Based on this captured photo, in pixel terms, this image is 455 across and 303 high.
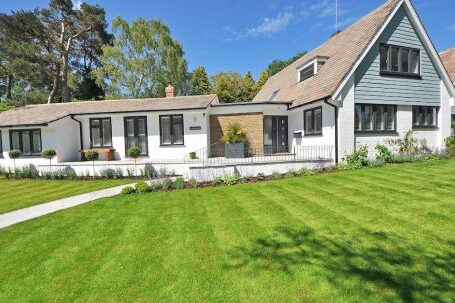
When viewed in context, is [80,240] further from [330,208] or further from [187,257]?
[330,208]

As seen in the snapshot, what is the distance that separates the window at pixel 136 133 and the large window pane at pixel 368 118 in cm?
1325

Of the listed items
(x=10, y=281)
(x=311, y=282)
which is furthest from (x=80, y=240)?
(x=311, y=282)

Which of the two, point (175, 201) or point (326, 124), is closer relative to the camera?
point (175, 201)

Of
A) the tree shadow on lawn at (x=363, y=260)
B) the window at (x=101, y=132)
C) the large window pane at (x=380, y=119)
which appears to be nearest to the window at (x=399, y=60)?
the large window pane at (x=380, y=119)

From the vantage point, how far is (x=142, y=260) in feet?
16.5

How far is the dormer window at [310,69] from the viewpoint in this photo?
17.2 metres

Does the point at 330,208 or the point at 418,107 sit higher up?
the point at 418,107

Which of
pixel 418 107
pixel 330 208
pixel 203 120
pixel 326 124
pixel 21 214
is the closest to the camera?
pixel 330 208

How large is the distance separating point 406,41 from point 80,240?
58.0 feet

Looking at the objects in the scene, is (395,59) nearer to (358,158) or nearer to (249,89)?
(358,158)

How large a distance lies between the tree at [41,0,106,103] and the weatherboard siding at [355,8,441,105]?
113 feet

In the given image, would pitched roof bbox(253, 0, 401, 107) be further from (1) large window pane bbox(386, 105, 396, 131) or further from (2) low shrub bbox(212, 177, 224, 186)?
(2) low shrub bbox(212, 177, 224, 186)

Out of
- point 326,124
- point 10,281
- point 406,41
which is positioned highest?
→ point 406,41

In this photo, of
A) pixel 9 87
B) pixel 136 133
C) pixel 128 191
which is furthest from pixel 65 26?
pixel 128 191
